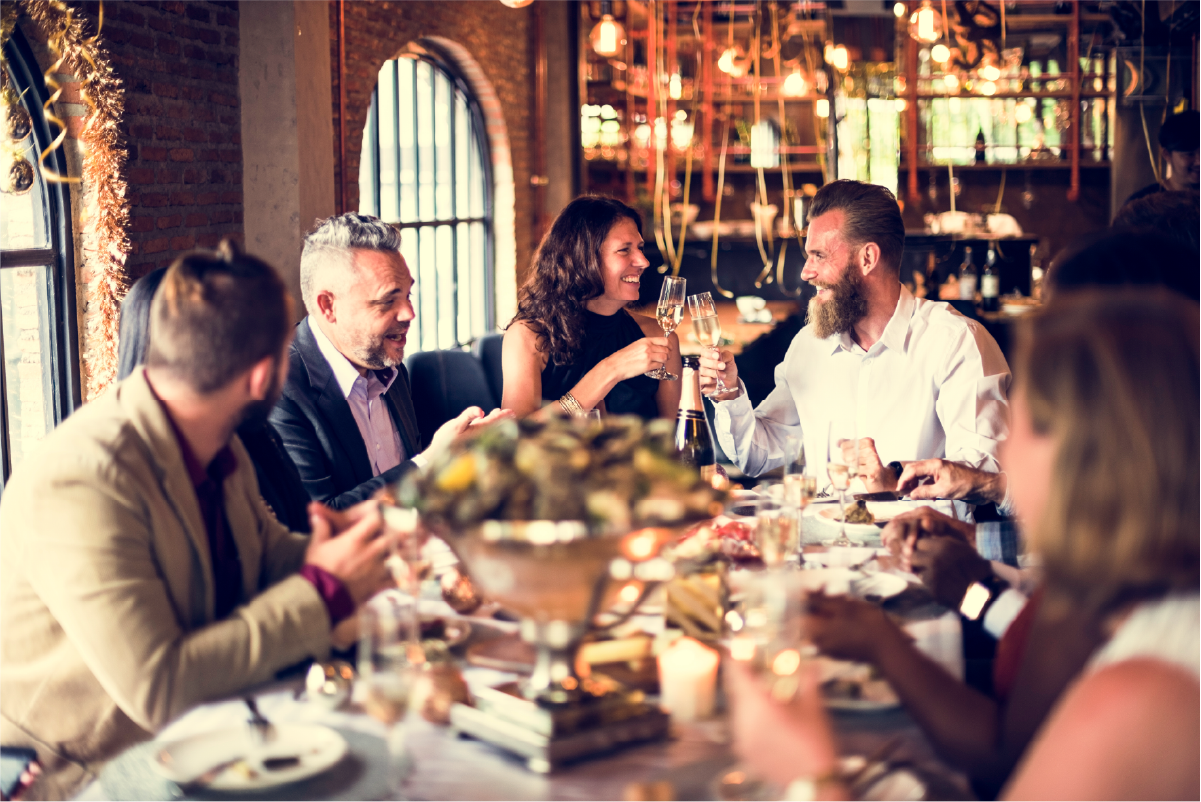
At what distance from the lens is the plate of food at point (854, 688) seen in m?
1.42

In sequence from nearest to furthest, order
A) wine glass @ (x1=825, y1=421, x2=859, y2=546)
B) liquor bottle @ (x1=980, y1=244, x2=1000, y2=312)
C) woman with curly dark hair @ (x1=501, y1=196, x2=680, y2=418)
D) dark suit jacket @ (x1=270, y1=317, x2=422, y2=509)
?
wine glass @ (x1=825, y1=421, x2=859, y2=546) → dark suit jacket @ (x1=270, y1=317, x2=422, y2=509) → woman with curly dark hair @ (x1=501, y1=196, x2=680, y2=418) → liquor bottle @ (x1=980, y1=244, x2=1000, y2=312)

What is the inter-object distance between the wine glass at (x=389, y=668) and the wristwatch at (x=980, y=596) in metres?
0.95

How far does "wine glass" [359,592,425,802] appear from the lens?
125 centimetres

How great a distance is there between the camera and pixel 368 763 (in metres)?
1.28

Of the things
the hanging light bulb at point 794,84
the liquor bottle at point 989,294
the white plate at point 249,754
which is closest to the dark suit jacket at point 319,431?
the white plate at point 249,754

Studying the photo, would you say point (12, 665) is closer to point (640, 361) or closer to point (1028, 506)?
point (1028, 506)

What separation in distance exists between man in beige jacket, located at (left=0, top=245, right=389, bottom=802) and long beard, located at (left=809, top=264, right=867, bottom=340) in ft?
6.16

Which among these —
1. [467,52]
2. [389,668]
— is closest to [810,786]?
[389,668]

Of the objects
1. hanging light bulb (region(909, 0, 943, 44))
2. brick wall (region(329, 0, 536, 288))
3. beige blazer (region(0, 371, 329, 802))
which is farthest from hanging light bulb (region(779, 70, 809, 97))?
beige blazer (region(0, 371, 329, 802))

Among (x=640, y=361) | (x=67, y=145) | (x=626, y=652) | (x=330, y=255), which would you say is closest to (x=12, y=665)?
(x=626, y=652)

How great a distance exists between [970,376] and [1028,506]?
205cm

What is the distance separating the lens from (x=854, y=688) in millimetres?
1457

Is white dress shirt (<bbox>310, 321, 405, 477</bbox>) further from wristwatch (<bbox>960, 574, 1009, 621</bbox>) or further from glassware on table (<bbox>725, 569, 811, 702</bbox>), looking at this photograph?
glassware on table (<bbox>725, 569, 811, 702</bbox>)

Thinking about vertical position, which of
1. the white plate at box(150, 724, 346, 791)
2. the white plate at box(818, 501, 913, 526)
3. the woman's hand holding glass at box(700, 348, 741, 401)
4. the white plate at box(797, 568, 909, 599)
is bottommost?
the white plate at box(150, 724, 346, 791)
